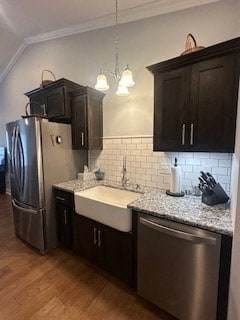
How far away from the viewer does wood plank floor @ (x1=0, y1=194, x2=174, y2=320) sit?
152 cm

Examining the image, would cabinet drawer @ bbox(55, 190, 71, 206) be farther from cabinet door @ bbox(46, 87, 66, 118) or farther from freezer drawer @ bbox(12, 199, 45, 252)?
cabinet door @ bbox(46, 87, 66, 118)

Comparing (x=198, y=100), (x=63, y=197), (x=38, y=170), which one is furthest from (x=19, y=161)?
(x=198, y=100)

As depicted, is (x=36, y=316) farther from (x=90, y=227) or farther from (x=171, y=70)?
(x=171, y=70)

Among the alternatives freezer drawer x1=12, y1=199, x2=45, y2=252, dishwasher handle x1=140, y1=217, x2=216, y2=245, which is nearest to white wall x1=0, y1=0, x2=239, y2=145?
dishwasher handle x1=140, y1=217, x2=216, y2=245

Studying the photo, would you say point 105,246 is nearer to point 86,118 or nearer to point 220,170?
point 220,170

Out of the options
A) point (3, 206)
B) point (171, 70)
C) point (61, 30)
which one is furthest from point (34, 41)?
point (3, 206)

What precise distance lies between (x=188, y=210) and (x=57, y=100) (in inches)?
85.1

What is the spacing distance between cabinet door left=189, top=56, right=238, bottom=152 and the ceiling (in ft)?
3.19

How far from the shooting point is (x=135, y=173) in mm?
2324

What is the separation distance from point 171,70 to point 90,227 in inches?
70.2

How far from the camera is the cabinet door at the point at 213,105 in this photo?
1.35 metres

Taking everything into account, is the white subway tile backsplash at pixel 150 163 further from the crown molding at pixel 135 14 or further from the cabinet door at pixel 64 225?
the crown molding at pixel 135 14

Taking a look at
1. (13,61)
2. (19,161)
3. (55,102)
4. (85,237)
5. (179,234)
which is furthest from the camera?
(13,61)

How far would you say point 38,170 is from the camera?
217 centimetres
